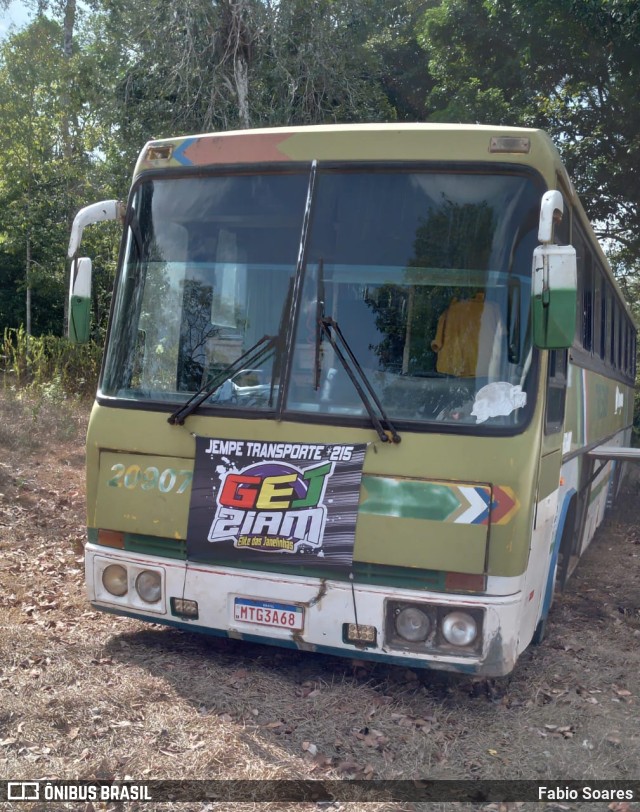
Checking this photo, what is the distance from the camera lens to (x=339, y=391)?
450 cm

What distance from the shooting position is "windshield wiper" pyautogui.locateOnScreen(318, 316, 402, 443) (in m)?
4.35

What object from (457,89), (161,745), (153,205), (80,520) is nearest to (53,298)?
(457,89)

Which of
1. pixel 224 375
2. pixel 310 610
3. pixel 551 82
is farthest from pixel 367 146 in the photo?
Answer: pixel 551 82

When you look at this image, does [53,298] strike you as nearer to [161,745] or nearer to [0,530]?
[0,530]

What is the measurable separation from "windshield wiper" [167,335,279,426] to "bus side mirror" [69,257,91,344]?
904mm

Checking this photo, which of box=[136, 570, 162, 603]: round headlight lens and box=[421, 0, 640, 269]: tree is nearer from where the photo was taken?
box=[136, 570, 162, 603]: round headlight lens

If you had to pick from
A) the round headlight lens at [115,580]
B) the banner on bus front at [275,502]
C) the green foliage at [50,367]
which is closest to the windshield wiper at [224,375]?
the banner on bus front at [275,502]

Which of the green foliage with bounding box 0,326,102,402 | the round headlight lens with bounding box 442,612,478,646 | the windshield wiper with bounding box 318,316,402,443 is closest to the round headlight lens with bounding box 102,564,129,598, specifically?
the windshield wiper with bounding box 318,316,402,443

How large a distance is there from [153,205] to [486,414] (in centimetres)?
239

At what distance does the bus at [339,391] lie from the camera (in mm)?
4293

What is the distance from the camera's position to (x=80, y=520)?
9094 millimetres

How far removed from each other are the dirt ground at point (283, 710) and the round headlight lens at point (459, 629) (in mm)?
518

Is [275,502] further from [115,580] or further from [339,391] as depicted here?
[115,580]

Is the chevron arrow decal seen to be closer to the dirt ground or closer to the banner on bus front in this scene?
the banner on bus front
